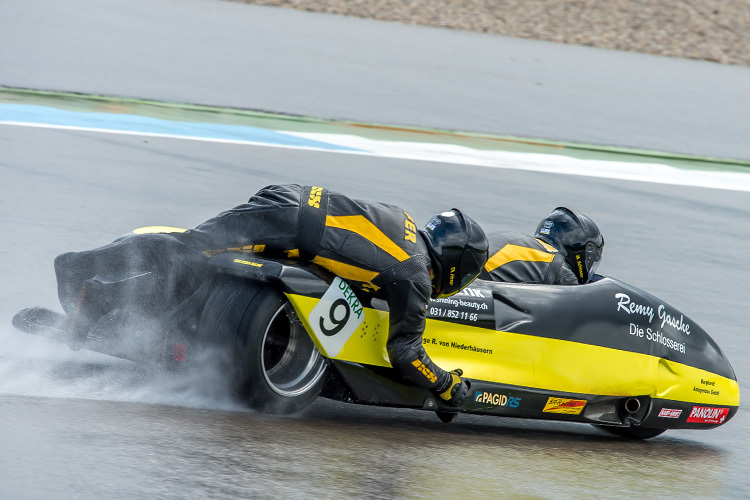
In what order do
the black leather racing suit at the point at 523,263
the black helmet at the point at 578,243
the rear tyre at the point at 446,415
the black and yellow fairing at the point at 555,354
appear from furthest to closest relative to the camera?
the black helmet at the point at 578,243, the black leather racing suit at the point at 523,263, the rear tyre at the point at 446,415, the black and yellow fairing at the point at 555,354

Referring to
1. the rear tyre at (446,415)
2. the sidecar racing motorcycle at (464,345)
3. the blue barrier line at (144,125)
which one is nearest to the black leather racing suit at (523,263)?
the sidecar racing motorcycle at (464,345)

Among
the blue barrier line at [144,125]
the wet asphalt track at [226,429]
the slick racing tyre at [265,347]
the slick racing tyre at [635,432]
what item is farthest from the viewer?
the blue barrier line at [144,125]

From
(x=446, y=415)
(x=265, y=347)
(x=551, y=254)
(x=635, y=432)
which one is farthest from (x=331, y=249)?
(x=635, y=432)

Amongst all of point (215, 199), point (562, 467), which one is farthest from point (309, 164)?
point (562, 467)

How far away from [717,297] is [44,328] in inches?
199

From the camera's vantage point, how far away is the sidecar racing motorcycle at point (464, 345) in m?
4.68

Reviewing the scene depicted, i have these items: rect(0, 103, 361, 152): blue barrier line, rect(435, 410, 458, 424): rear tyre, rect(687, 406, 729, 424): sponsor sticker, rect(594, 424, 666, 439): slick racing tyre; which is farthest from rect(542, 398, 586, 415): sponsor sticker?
rect(0, 103, 361, 152): blue barrier line

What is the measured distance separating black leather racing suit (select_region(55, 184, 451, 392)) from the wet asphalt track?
377 mm

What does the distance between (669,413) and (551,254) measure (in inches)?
39.9

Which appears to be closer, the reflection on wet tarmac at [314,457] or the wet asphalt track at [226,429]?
the reflection on wet tarmac at [314,457]

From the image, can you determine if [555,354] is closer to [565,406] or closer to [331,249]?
[565,406]

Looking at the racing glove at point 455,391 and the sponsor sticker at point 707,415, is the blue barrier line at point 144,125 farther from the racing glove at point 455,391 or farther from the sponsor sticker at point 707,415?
the racing glove at point 455,391

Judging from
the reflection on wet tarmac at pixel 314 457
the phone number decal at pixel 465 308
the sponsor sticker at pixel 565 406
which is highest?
the phone number decal at pixel 465 308

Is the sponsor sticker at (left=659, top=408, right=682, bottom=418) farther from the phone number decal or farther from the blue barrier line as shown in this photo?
the blue barrier line
